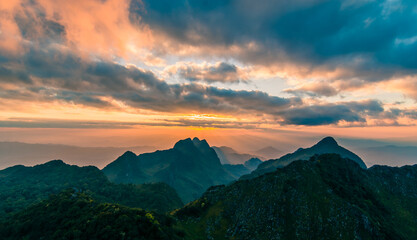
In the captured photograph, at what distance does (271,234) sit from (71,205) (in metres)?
88.6

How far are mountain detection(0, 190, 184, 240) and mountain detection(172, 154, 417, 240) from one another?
19.4 m

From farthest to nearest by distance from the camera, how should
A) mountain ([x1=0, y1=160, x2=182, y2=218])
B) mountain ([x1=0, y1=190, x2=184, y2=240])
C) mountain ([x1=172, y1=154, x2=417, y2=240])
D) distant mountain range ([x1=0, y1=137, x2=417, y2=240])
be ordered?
mountain ([x1=0, y1=160, x2=182, y2=218]), mountain ([x1=172, y1=154, x2=417, y2=240]), distant mountain range ([x1=0, y1=137, x2=417, y2=240]), mountain ([x1=0, y1=190, x2=184, y2=240])

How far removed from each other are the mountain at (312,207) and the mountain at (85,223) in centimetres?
1943

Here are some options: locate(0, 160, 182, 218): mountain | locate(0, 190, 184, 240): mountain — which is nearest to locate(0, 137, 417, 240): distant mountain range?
locate(0, 190, 184, 240): mountain

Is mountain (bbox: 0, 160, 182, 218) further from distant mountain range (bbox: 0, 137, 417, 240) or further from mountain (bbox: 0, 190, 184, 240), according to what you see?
mountain (bbox: 0, 190, 184, 240)

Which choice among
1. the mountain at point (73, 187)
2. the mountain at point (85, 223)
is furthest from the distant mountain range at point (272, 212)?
the mountain at point (73, 187)

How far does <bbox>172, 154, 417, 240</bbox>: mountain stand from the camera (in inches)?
2749

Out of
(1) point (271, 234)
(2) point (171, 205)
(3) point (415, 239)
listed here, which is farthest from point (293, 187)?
(2) point (171, 205)

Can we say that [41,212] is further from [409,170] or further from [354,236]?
[409,170]

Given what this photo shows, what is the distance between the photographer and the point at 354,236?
6462 centimetres

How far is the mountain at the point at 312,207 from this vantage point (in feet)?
229

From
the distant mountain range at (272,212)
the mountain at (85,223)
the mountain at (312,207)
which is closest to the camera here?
the mountain at (85,223)

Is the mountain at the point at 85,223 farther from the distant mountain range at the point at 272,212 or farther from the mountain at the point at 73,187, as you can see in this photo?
the mountain at the point at 73,187

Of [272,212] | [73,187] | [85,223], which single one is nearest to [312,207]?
[272,212]
